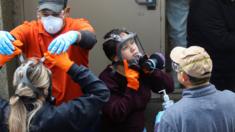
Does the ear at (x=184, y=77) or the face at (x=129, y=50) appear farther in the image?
the face at (x=129, y=50)

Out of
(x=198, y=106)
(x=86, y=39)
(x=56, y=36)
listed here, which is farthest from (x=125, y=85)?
(x=198, y=106)

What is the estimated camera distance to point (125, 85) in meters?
3.48

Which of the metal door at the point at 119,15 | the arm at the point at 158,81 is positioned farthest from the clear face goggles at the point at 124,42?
the metal door at the point at 119,15

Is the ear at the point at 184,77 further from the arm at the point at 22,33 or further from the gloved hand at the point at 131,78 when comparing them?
the arm at the point at 22,33

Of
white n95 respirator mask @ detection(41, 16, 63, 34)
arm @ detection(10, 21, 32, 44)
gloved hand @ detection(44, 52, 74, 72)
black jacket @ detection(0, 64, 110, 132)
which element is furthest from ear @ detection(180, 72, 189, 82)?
arm @ detection(10, 21, 32, 44)

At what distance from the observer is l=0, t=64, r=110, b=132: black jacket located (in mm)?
2691

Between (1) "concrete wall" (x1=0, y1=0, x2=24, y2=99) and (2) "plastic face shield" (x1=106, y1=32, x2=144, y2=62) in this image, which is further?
(1) "concrete wall" (x1=0, y1=0, x2=24, y2=99)

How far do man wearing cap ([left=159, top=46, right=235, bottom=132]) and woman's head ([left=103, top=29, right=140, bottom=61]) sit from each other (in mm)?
734

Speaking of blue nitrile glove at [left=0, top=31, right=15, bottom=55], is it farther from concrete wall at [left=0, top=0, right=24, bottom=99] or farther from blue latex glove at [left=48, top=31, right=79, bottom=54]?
concrete wall at [left=0, top=0, right=24, bottom=99]

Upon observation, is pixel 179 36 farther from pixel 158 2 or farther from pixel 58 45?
pixel 58 45

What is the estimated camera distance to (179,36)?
5324mm

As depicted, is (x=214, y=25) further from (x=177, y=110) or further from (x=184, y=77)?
(x=177, y=110)

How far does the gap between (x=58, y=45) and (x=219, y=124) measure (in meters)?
1.08

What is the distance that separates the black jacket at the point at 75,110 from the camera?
106 inches
